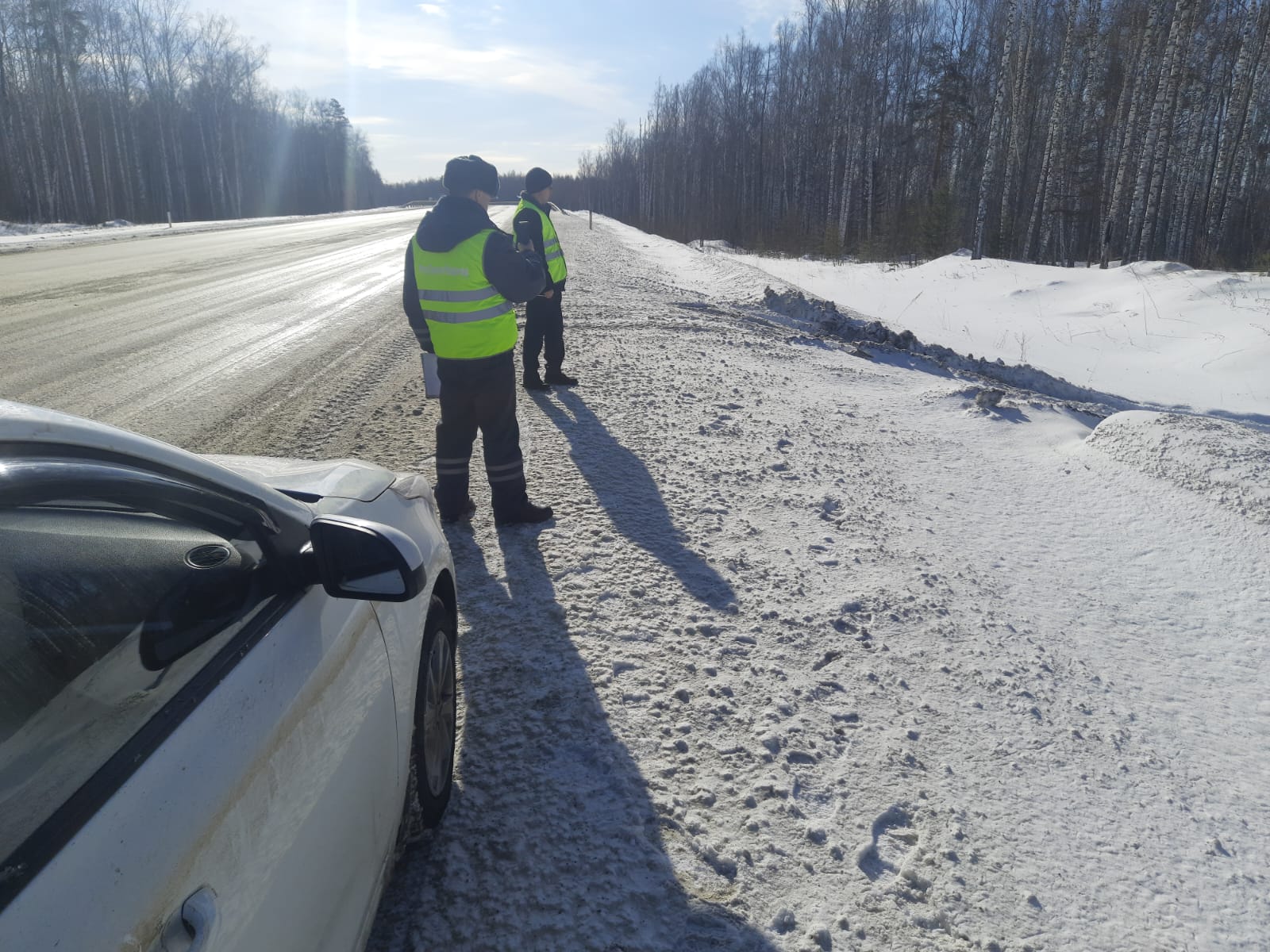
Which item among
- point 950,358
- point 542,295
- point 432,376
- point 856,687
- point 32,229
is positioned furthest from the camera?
point 32,229

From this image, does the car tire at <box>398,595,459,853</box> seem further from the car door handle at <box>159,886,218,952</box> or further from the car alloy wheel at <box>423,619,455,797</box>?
the car door handle at <box>159,886,218,952</box>

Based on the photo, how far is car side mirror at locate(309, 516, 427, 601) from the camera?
1.76m

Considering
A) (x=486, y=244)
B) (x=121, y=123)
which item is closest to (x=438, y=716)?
(x=486, y=244)

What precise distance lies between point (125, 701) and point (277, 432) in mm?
5514

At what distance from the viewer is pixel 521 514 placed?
5.04 m

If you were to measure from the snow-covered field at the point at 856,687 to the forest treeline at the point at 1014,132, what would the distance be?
64.5 feet

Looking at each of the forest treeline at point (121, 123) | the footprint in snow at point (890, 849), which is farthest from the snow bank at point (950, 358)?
the forest treeline at point (121, 123)

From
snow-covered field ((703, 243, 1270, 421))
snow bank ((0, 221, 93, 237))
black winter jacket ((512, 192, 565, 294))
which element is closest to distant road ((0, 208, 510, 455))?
black winter jacket ((512, 192, 565, 294))

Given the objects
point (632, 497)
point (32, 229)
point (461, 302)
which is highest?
point (32, 229)

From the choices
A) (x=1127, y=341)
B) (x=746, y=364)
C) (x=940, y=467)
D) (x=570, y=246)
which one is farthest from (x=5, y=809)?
(x=570, y=246)

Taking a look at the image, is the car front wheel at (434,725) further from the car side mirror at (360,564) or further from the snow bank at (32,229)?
Result: the snow bank at (32,229)

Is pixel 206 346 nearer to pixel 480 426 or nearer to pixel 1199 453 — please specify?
pixel 480 426

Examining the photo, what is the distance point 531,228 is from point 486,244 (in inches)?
100

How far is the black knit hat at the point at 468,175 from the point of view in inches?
178
